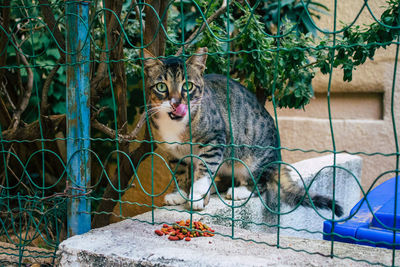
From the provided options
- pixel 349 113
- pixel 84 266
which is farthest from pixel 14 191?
pixel 349 113

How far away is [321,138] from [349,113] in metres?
0.43

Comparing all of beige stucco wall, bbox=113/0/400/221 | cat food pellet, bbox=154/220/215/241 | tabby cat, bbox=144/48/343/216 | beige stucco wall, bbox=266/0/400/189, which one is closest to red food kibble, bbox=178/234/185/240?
cat food pellet, bbox=154/220/215/241

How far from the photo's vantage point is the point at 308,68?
3309 millimetres

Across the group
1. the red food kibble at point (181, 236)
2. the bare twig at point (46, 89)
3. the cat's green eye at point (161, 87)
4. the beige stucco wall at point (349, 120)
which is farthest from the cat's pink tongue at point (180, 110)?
the beige stucco wall at point (349, 120)

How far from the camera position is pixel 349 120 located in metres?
4.89

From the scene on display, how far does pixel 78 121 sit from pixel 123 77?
76 cm

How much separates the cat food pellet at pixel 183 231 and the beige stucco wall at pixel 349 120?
2.32 meters

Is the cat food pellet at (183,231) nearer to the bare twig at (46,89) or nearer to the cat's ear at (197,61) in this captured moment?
the cat's ear at (197,61)

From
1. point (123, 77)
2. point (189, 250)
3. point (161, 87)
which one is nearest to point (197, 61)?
point (161, 87)

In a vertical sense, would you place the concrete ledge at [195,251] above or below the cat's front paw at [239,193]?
below

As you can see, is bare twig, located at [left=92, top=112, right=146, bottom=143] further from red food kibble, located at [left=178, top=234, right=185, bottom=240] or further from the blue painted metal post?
red food kibble, located at [left=178, top=234, right=185, bottom=240]

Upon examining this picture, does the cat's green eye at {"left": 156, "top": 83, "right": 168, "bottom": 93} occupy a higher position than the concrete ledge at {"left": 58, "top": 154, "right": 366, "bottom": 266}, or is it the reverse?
the cat's green eye at {"left": 156, "top": 83, "right": 168, "bottom": 93}

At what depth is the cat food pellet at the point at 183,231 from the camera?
2163 mm

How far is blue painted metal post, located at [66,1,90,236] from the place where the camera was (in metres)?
2.29
